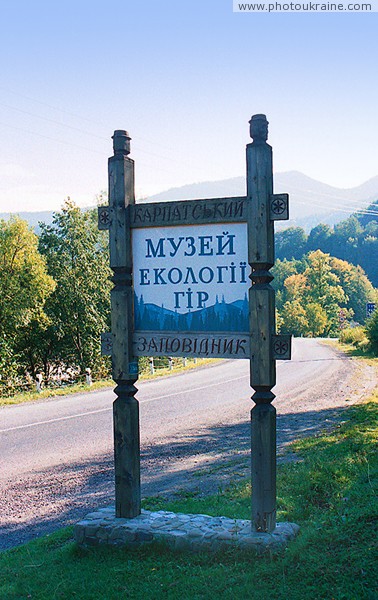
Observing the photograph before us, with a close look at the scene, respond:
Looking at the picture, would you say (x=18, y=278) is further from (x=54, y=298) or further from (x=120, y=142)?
(x=120, y=142)

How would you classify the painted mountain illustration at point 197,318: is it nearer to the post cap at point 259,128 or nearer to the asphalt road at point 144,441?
the post cap at point 259,128

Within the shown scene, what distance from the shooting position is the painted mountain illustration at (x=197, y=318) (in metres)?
5.66

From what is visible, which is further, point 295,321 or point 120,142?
point 295,321

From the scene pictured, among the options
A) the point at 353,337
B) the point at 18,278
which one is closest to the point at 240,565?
the point at 18,278

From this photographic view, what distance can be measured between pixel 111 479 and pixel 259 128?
19.5 ft

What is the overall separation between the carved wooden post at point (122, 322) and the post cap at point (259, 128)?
1.35 metres

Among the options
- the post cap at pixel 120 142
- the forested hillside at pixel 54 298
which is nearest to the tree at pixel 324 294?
the forested hillside at pixel 54 298

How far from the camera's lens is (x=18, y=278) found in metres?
26.5

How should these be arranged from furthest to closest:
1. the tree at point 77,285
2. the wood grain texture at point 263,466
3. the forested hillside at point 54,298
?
the tree at point 77,285 < the forested hillside at point 54,298 < the wood grain texture at point 263,466

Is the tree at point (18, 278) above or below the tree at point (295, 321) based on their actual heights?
above

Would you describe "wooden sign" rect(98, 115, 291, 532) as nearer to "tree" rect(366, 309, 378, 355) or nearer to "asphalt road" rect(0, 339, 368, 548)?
"asphalt road" rect(0, 339, 368, 548)

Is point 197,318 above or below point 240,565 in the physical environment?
above

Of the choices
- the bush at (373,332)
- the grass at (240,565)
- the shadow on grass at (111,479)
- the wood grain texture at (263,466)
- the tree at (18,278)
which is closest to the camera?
the grass at (240,565)

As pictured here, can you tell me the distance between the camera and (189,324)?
5.90 meters
